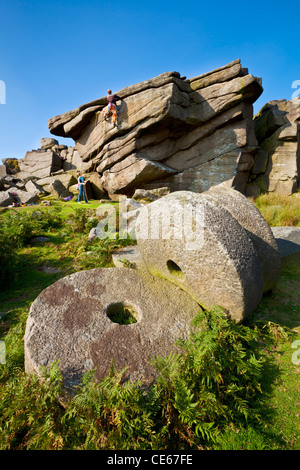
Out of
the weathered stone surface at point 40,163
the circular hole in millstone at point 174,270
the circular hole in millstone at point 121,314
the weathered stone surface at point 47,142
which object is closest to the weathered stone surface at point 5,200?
the weathered stone surface at point 40,163

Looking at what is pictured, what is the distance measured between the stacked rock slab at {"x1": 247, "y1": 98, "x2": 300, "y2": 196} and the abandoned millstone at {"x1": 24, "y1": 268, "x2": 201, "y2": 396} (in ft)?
47.9

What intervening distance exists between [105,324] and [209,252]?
1.82m

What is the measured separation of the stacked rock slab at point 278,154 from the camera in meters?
15.5

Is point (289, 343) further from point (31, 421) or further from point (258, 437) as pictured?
point (31, 421)

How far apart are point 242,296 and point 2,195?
1437cm

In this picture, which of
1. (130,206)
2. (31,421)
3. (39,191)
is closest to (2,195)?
(39,191)

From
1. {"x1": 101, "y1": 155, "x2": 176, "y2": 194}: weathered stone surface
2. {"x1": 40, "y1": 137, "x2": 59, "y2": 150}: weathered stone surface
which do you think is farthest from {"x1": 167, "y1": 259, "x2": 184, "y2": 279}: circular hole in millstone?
{"x1": 40, "y1": 137, "x2": 59, "y2": 150}: weathered stone surface

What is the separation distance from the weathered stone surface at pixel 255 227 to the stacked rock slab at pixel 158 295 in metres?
0.02

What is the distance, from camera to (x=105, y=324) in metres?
3.17

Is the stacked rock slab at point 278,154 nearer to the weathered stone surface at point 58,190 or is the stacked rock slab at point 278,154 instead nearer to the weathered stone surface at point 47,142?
the weathered stone surface at point 58,190

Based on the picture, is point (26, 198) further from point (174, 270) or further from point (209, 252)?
point (209, 252)

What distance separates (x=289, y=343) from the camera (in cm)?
341

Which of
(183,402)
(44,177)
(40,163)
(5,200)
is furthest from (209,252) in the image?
(40,163)

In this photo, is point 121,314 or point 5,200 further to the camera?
point 5,200
